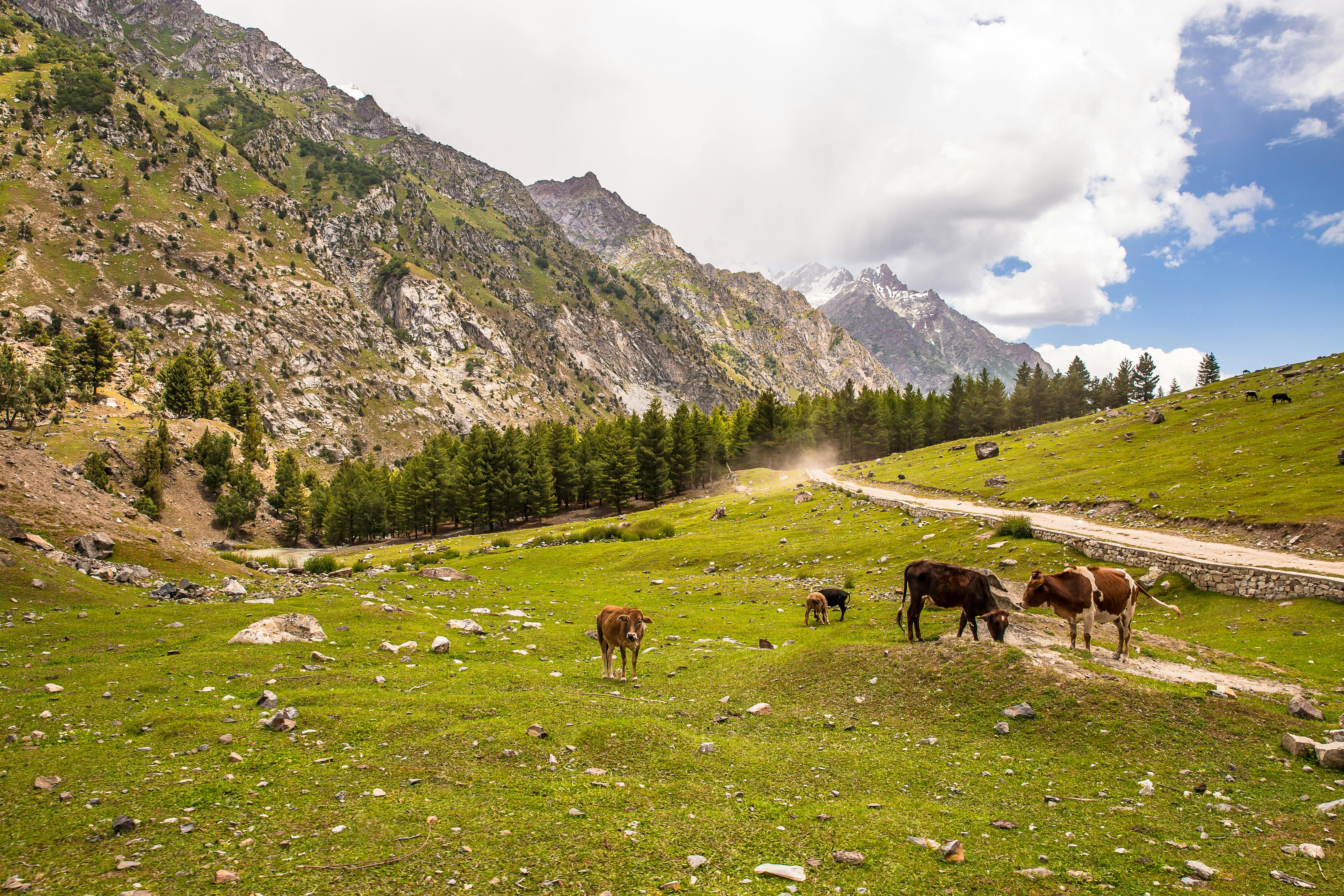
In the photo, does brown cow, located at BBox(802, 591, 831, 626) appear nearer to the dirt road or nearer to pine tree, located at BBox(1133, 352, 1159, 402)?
the dirt road

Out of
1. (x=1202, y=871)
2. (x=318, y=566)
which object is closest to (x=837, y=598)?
(x=1202, y=871)

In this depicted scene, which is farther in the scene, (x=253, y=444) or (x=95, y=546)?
(x=253, y=444)

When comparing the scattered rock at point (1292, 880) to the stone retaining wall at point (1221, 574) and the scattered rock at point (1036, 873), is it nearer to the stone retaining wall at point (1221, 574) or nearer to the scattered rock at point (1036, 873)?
the scattered rock at point (1036, 873)

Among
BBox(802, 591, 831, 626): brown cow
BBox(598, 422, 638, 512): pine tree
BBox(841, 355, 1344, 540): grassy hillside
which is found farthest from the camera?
BBox(598, 422, 638, 512): pine tree

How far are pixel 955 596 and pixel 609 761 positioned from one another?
457 inches

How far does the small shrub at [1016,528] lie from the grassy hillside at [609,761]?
1242 cm

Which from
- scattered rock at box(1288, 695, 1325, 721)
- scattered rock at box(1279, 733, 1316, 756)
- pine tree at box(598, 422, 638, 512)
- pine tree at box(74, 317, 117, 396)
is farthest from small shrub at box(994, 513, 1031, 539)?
pine tree at box(74, 317, 117, 396)

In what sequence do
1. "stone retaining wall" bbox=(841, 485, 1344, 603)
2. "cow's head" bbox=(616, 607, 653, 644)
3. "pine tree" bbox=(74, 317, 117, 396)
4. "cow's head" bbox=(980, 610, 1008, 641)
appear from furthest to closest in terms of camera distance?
→ "pine tree" bbox=(74, 317, 117, 396) → "stone retaining wall" bbox=(841, 485, 1344, 603) → "cow's head" bbox=(616, 607, 653, 644) → "cow's head" bbox=(980, 610, 1008, 641)

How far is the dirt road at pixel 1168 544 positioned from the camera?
74.9 ft

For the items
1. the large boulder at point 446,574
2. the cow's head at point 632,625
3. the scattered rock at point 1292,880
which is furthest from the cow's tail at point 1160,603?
the large boulder at point 446,574

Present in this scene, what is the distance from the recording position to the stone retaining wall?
2059 cm

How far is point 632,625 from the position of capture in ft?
49.3

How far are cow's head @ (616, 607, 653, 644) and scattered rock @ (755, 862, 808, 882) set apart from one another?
841 centimetres

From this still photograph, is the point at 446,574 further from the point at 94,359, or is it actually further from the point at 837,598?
the point at 94,359
